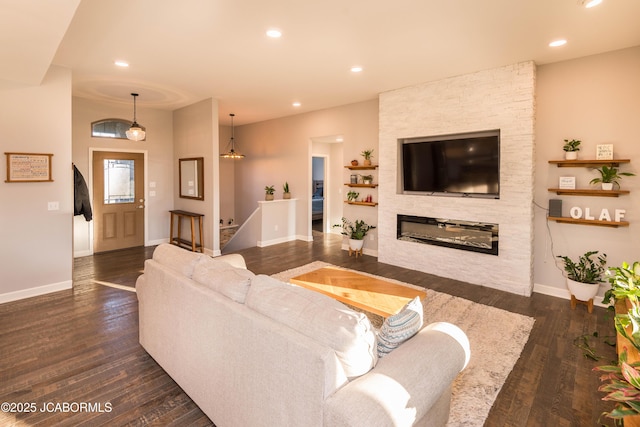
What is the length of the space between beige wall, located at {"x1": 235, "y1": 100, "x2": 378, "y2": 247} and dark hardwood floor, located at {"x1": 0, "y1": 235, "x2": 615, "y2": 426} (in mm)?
3264

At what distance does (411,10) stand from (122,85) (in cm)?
453

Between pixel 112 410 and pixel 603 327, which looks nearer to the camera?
pixel 112 410

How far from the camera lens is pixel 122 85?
5.20 m

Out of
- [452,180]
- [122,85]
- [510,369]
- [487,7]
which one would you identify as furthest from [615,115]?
[122,85]

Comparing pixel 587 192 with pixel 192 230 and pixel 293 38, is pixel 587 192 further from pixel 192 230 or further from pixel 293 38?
pixel 192 230

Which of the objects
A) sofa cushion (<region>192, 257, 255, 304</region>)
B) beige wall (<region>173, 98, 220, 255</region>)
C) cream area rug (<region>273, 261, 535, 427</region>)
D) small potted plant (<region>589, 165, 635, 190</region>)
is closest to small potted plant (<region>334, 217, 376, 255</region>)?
cream area rug (<region>273, 261, 535, 427</region>)

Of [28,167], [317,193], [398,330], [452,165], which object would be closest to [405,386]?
[398,330]

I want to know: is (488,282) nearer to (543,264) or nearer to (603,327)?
(543,264)

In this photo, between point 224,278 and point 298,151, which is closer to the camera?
point 224,278

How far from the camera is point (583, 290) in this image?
381 cm

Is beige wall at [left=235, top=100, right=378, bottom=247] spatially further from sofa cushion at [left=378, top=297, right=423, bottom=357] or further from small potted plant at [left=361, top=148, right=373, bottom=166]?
sofa cushion at [left=378, top=297, right=423, bottom=357]

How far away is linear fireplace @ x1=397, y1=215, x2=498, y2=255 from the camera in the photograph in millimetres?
4629

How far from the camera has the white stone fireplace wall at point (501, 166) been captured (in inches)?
167

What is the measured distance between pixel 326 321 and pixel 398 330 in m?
0.46
